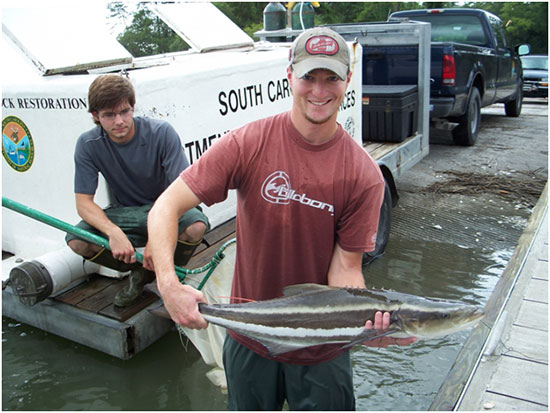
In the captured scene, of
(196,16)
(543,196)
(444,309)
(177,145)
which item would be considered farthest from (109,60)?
(543,196)

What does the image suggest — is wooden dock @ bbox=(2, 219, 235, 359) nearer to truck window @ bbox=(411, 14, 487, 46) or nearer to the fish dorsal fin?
the fish dorsal fin

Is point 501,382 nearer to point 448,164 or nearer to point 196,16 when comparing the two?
point 196,16

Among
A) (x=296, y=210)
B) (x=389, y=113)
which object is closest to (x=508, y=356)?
(x=296, y=210)

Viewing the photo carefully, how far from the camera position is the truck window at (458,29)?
10539mm

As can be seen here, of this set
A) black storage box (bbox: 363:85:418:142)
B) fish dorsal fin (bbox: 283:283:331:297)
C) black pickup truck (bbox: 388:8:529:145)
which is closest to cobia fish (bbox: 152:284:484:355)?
fish dorsal fin (bbox: 283:283:331:297)

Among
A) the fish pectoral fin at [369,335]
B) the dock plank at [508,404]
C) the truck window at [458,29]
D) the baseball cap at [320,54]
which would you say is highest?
the truck window at [458,29]

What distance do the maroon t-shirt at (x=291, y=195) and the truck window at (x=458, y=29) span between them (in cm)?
917

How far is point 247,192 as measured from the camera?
93.0 inches

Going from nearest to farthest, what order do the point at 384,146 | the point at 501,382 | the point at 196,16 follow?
the point at 501,382 → the point at 196,16 → the point at 384,146

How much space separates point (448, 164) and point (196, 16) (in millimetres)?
4952

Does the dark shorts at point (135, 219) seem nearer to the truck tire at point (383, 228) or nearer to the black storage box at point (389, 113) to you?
the truck tire at point (383, 228)

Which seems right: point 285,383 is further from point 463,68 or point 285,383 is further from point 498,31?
point 498,31

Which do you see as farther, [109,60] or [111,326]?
[109,60]

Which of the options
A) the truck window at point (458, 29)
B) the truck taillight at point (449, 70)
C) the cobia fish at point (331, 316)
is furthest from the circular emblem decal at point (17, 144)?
the truck window at point (458, 29)
